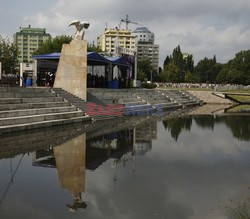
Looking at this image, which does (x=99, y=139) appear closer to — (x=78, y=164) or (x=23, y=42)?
(x=78, y=164)

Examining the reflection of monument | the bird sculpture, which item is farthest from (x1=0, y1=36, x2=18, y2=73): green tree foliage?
the reflection of monument

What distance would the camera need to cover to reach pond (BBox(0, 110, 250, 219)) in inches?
233

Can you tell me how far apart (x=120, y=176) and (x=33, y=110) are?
9.43 m

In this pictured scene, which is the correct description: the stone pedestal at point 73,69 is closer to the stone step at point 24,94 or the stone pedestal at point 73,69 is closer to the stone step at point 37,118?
the stone step at point 24,94

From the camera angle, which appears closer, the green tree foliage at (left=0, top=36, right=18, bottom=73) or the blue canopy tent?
the blue canopy tent

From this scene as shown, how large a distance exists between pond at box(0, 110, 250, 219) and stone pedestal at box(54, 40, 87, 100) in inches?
299

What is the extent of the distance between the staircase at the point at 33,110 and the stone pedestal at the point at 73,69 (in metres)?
1.97

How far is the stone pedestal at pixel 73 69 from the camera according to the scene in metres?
21.6

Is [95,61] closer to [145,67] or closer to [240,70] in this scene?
[240,70]

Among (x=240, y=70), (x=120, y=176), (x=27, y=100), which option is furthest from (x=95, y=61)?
(x=240, y=70)

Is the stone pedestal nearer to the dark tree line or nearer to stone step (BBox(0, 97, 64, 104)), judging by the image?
stone step (BBox(0, 97, 64, 104))

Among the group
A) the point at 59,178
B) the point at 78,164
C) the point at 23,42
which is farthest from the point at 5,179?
the point at 23,42

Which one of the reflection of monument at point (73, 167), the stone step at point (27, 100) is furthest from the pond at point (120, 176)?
the stone step at point (27, 100)

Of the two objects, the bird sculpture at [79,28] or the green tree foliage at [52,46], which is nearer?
the bird sculpture at [79,28]
